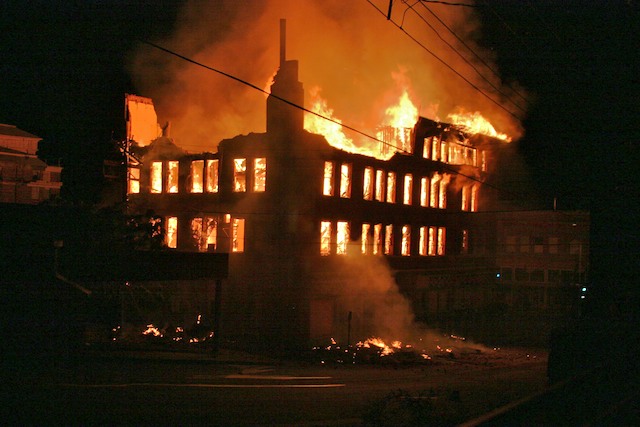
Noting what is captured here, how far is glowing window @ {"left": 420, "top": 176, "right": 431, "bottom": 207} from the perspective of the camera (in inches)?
1636

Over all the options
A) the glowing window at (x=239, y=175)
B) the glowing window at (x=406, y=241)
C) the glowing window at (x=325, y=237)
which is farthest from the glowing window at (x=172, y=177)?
the glowing window at (x=406, y=241)

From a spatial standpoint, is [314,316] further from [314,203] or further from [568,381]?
[568,381]

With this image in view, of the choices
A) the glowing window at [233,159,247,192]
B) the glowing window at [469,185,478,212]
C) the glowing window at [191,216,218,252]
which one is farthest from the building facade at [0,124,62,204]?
the glowing window at [469,185,478,212]

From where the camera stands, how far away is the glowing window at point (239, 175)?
34.4m

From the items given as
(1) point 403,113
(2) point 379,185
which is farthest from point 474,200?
(2) point 379,185

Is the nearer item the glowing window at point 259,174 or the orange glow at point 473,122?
the glowing window at point 259,174

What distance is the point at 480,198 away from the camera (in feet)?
160

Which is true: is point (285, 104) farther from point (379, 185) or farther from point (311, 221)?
point (379, 185)

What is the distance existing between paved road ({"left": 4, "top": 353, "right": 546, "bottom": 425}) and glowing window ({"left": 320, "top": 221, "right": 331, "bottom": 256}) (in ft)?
24.5

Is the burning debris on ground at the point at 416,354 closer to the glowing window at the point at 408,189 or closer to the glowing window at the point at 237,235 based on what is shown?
the glowing window at the point at 237,235

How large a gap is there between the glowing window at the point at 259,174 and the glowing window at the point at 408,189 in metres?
9.77

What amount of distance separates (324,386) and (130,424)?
354 inches

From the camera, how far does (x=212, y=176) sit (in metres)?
35.6

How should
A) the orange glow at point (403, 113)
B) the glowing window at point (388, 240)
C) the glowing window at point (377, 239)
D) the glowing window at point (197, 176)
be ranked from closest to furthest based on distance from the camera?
the glowing window at point (197, 176) < the glowing window at point (377, 239) < the glowing window at point (388, 240) < the orange glow at point (403, 113)
